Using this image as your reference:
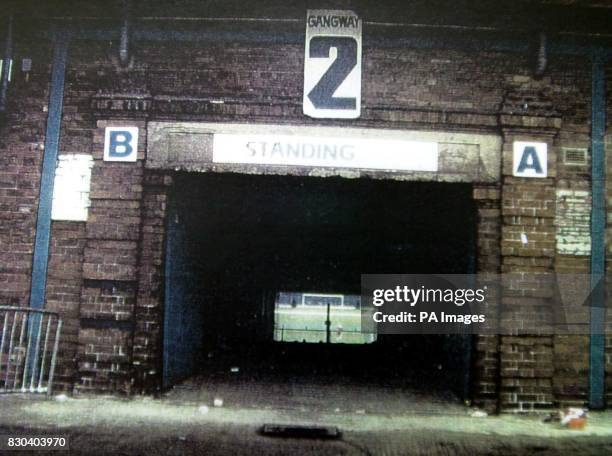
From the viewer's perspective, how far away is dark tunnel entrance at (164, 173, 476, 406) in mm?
6562

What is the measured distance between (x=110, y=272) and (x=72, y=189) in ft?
3.82

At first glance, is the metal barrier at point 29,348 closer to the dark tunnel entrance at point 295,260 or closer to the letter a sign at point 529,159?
the dark tunnel entrance at point 295,260

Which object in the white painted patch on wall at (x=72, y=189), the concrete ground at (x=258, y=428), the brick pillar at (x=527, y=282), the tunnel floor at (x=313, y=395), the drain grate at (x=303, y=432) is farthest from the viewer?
the white painted patch on wall at (x=72, y=189)

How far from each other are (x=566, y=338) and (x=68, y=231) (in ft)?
20.3

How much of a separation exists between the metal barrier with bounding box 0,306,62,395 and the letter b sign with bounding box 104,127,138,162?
2.01 metres

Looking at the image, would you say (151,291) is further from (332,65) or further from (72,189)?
(332,65)

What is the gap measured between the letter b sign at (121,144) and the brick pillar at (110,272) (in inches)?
2.4

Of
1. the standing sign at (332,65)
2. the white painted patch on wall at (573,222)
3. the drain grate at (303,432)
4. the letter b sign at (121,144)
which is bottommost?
the drain grate at (303,432)

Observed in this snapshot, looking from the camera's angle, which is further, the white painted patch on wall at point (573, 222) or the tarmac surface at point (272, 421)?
the white painted patch on wall at point (573, 222)

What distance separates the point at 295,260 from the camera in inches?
495

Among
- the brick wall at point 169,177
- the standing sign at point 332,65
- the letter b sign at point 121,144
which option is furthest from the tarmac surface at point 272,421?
the standing sign at point 332,65

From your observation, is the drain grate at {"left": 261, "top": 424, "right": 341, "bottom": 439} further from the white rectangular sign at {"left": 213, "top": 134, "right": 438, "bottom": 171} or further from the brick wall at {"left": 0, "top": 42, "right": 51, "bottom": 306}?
the brick wall at {"left": 0, "top": 42, "right": 51, "bottom": 306}

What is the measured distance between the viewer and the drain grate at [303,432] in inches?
194

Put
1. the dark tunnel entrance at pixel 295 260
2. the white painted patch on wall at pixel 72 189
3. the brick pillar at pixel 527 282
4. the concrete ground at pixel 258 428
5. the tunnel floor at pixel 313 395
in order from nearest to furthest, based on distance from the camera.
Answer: the concrete ground at pixel 258 428, the brick pillar at pixel 527 282, the tunnel floor at pixel 313 395, the white painted patch on wall at pixel 72 189, the dark tunnel entrance at pixel 295 260
